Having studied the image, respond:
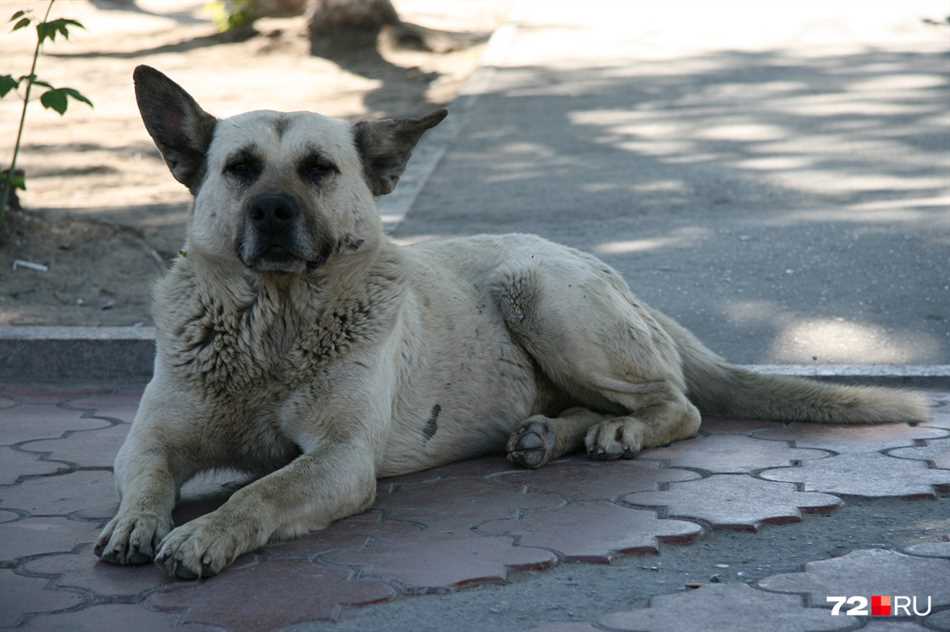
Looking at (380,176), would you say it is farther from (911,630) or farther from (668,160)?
(668,160)

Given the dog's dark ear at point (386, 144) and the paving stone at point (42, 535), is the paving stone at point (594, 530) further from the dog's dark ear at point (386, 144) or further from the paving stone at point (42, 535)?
the dog's dark ear at point (386, 144)

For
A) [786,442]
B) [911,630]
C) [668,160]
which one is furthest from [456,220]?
[911,630]

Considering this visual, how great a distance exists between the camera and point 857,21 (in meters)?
17.0

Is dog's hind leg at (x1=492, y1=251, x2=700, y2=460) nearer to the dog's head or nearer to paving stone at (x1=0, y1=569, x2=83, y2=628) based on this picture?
the dog's head

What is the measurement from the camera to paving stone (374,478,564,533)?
4.11 metres

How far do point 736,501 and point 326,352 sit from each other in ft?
4.49

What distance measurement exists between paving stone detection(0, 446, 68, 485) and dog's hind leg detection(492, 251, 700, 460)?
1.70m

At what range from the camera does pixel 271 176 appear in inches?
167

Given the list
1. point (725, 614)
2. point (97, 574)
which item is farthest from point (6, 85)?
point (725, 614)

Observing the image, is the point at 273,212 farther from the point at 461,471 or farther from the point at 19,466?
the point at 19,466

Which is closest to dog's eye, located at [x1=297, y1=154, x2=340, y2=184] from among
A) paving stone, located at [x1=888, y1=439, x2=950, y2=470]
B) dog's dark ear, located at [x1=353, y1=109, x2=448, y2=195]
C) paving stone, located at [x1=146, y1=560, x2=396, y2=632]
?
dog's dark ear, located at [x1=353, y1=109, x2=448, y2=195]

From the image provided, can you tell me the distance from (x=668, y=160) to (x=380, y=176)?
633 centimetres

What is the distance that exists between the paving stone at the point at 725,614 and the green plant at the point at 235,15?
582 inches

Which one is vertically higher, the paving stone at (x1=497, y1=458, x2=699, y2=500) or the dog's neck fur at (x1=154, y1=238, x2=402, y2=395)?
the dog's neck fur at (x1=154, y1=238, x2=402, y2=395)
